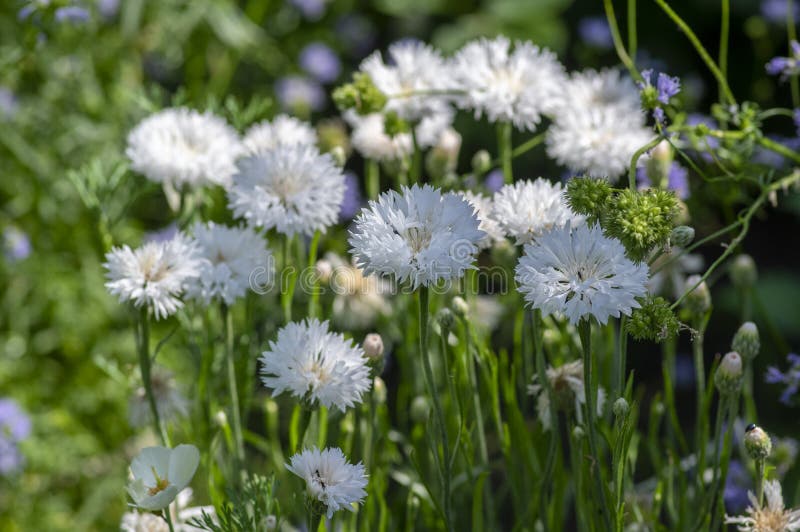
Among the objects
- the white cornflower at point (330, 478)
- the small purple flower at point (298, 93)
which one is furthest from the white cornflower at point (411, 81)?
the small purple flower at point (298, 93)

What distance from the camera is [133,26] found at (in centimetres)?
184

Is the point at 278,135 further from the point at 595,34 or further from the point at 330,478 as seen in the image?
the point at 595,34

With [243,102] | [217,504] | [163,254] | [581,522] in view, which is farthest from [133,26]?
[581,522]

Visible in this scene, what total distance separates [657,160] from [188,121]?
0.51m

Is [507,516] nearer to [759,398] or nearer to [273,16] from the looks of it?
[759,398]

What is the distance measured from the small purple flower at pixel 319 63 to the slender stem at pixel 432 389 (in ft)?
4.65

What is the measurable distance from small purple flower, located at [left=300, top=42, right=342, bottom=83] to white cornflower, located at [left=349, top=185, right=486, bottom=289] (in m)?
1.41

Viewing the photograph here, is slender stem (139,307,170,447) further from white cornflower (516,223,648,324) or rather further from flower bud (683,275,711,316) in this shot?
flower bud (683,275,711,316)

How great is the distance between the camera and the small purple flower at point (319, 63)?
6.88 ft

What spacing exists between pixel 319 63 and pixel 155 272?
4.37 ft

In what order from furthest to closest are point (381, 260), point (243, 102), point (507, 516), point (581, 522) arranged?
point (243, 102) → point (507, 516) → point (581, 522) → point (381, 260)

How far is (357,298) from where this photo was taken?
Result: 47.6 inches

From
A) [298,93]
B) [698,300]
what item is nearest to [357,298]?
[698,300]

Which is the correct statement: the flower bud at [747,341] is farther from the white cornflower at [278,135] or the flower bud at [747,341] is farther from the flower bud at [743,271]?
the white cornflower at [278,135]
